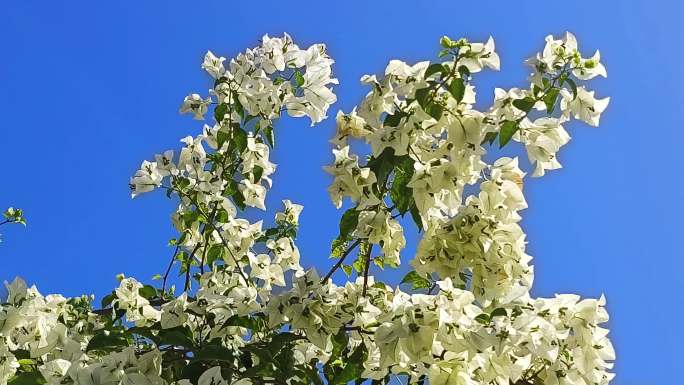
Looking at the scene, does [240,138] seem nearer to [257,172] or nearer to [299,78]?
[257,172]

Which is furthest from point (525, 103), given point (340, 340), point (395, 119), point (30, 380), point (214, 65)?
point (30, 380)

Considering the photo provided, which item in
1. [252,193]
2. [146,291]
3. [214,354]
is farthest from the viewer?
[252,193]

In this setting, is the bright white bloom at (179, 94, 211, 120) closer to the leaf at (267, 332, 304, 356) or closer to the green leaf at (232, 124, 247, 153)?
the green leaf at (232, 124, 247, 153)

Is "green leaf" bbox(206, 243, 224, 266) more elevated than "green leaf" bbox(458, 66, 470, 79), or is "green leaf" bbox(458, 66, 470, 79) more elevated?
"green leaf" bbox(206, 243, 224, 266)

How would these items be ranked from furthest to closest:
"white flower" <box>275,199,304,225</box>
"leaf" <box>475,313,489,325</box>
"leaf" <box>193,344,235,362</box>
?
"white flower" <box>275,199,304,225</box> → "leaf" <box>193,344,235,362</box> → "leaf" <box>475,313,489,325</box>

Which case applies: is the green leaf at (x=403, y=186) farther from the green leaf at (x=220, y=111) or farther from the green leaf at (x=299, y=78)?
the green leaf at (x=220, y=111)

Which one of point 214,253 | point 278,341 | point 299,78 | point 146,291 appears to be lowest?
point 278,341

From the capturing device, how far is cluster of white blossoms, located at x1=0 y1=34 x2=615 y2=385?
2346mm

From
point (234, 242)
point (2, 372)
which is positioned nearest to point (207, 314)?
point (2, 372)

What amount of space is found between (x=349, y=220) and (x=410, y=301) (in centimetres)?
59

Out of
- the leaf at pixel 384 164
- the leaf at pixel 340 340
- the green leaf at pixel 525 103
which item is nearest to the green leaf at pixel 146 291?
the leaf at pixel 340 340

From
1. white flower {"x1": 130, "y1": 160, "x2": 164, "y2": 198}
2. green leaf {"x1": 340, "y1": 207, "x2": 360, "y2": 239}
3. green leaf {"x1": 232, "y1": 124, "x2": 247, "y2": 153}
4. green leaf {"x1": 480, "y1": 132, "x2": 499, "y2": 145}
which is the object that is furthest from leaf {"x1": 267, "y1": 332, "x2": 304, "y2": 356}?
white flower {"x1": 130, "y1": 160, "x2": 164, "y2": 198}

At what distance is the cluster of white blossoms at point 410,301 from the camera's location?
2.35m

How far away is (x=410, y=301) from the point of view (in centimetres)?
237
